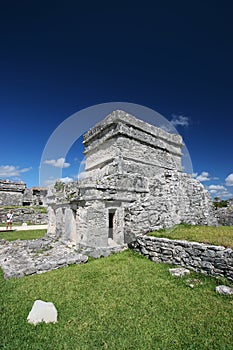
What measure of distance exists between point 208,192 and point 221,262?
31.6 ft

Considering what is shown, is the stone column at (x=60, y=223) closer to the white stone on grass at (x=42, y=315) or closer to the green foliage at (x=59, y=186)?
the green foliage at (x=59, y=186)

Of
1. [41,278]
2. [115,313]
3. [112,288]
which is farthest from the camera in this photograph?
[41,278]

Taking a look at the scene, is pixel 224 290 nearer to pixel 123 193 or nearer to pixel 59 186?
pixel 123 193

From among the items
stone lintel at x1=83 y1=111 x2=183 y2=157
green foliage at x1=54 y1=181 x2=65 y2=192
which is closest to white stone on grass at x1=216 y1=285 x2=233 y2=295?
stone lintel at x1=83 y1=111 x2=183 y2=157

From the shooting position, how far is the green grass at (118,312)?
11.6 ft

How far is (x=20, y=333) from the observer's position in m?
3.73

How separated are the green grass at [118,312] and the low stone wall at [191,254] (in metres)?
0.38

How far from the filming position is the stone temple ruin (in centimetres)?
886

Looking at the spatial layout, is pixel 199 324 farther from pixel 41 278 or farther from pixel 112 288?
pixel 41 278

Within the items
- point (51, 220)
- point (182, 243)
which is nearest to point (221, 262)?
point (182, 243)

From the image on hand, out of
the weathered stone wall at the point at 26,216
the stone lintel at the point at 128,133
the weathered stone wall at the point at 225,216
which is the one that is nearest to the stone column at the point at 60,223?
the stone lintel at the point at 128,133

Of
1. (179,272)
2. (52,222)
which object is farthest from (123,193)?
(52,222)

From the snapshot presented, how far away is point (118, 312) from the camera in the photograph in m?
4.38

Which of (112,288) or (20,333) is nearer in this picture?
(20,333)
